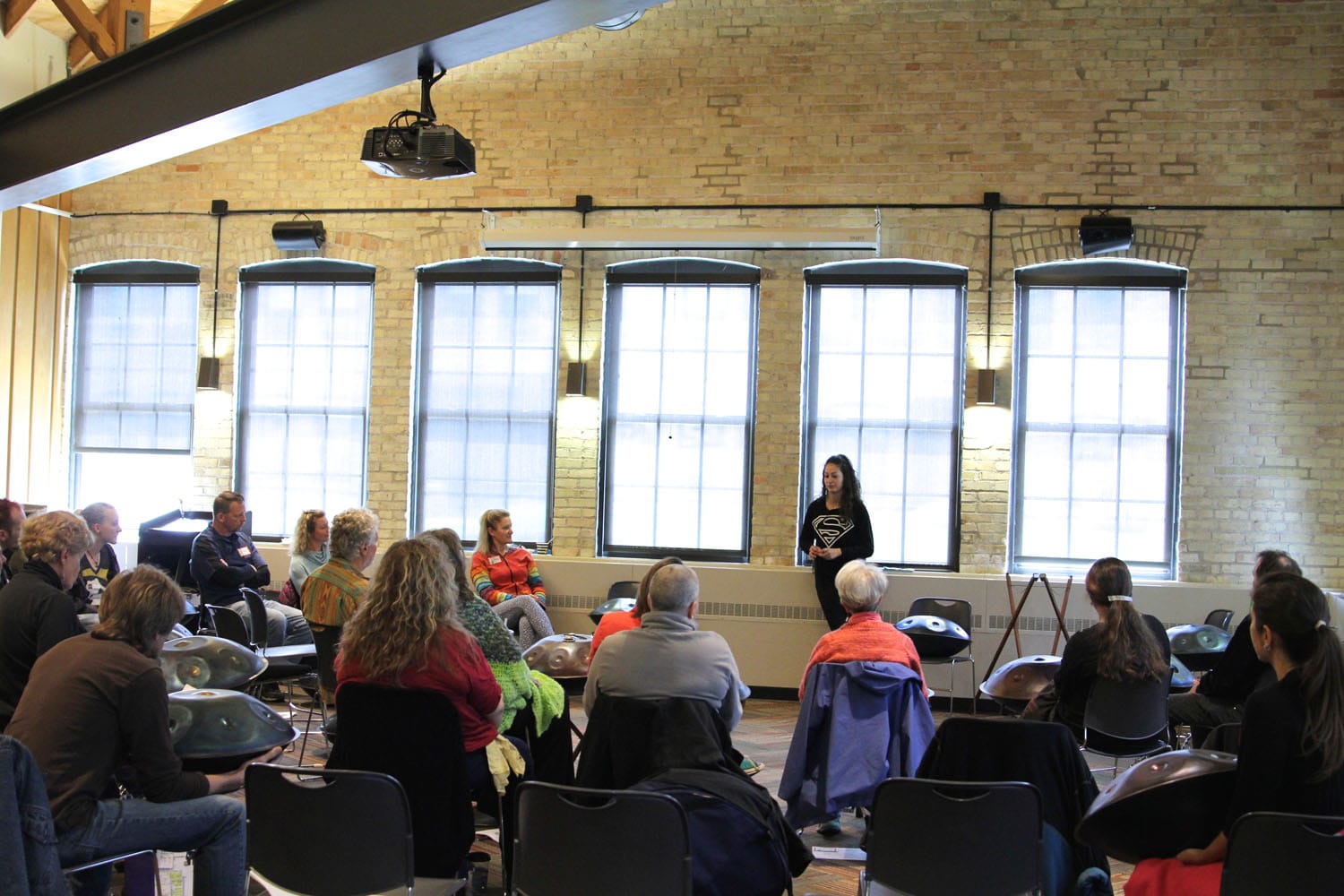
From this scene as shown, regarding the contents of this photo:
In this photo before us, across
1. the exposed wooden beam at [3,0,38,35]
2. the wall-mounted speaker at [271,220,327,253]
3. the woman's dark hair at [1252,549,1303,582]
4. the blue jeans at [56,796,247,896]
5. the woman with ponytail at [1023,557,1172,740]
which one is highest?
the exposed wooden beam at [3,0,38,35]

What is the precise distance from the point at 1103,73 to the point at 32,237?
8.52 metres

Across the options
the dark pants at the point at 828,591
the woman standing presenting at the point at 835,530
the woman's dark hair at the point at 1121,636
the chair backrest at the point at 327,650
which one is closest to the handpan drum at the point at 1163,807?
the woman's dark hair at the point at 1121,636

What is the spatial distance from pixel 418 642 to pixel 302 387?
264 inches

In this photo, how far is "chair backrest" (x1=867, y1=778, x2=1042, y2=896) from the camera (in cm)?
329

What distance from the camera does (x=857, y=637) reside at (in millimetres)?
4875

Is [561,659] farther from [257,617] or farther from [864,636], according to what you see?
[257,617]

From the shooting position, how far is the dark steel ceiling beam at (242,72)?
4457mm

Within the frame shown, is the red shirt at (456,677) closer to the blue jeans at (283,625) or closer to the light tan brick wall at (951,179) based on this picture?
the blue jeans at (283,625)

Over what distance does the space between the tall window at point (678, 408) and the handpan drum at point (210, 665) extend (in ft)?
16.4

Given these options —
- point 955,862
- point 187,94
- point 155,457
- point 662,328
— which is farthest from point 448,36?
point 155,457

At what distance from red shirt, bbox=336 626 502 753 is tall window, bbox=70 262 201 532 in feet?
22.9

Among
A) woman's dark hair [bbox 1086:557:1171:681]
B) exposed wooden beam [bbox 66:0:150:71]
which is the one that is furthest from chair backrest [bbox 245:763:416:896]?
exposed wooden beam [bbox 66:0:150:71]

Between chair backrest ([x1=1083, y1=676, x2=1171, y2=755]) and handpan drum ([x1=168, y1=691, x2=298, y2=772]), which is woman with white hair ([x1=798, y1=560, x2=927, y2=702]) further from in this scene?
handpan drum ([x1=168, y1=691, x2=298, y2=772])

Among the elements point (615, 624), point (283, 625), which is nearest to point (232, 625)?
point (283, 625)
